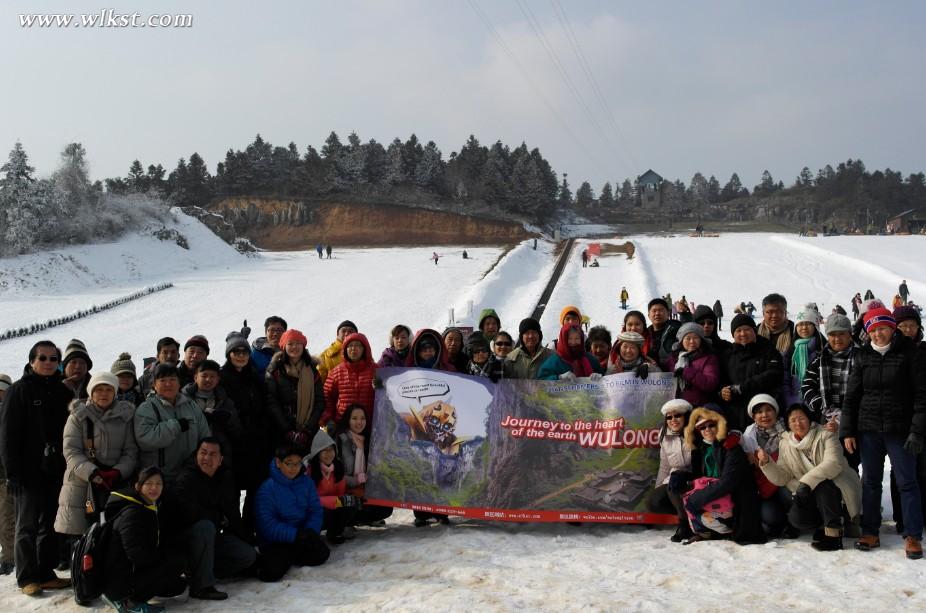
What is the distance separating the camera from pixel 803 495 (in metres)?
6.20

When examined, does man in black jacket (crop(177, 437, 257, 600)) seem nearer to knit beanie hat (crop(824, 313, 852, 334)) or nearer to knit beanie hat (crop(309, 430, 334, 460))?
knit beanie hat (crop(309, 430, 334, 460))

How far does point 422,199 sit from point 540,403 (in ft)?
295

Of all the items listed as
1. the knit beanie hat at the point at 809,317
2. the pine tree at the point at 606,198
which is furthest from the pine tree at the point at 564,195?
the knit beanie hat at the point at 809,317

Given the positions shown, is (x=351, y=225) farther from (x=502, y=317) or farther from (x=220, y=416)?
(x=220, y=416)

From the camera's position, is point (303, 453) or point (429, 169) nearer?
point (303, 453)

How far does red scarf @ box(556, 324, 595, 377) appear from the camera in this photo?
7.75 metres

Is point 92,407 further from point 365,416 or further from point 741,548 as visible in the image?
point 741,548

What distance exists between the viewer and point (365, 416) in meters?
7.55

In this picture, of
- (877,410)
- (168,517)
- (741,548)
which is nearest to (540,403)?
(741,548)

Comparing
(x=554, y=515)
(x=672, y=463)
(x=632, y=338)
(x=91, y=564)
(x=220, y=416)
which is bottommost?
(x=554, y=515)

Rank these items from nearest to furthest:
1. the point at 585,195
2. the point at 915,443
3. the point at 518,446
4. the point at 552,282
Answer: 1. the point at 915,443
2. the point at 518,446
3. the point at 552,282
4. the point at 585,195

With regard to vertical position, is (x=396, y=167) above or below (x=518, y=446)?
above

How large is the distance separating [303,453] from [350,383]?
1.07 meters

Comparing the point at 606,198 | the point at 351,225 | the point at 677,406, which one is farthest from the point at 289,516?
the point at 606,198
